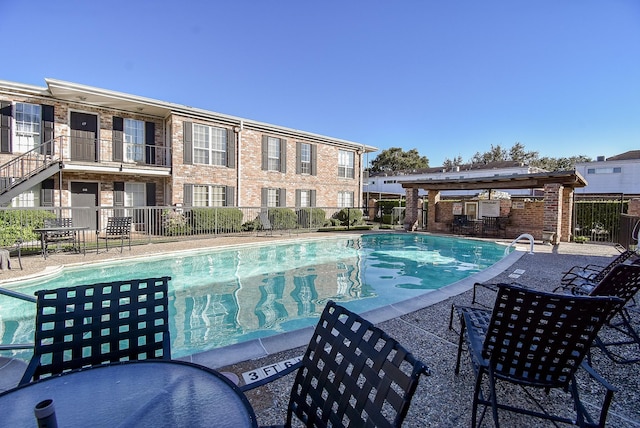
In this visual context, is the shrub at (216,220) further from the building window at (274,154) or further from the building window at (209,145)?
the building window at (274,154)

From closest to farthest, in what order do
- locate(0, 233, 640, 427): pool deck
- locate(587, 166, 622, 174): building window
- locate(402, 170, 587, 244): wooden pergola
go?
locate(0, 233, 640, 427): pool deck → locate(402, 170, 587, 244): wooden pergola → locate(587, 166, 622, 174): building window

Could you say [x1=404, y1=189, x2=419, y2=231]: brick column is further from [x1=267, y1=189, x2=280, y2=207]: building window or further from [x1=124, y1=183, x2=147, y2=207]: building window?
[x1=124, y1=183, x2=147, y2=207]: building window

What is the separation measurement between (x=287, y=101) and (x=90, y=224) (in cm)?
1305

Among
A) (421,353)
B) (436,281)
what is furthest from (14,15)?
(436,281)

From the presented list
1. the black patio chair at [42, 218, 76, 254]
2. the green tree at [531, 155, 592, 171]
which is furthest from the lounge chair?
the green tree at [531, 155, 592, 171]

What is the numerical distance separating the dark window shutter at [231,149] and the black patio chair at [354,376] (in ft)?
49.8

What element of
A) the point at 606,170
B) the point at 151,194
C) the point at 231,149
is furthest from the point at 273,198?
the point at 606,170

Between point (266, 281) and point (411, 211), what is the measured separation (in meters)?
10.6

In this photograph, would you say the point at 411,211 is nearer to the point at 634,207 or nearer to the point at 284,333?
the point at 634,207

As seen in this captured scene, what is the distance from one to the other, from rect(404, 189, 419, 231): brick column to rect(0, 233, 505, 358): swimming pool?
3725 millimetres

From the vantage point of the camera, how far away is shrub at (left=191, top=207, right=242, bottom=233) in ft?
41.4

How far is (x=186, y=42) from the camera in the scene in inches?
432

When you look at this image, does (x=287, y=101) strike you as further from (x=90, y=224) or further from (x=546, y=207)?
(x=546, y=207)

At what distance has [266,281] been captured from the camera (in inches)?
285
